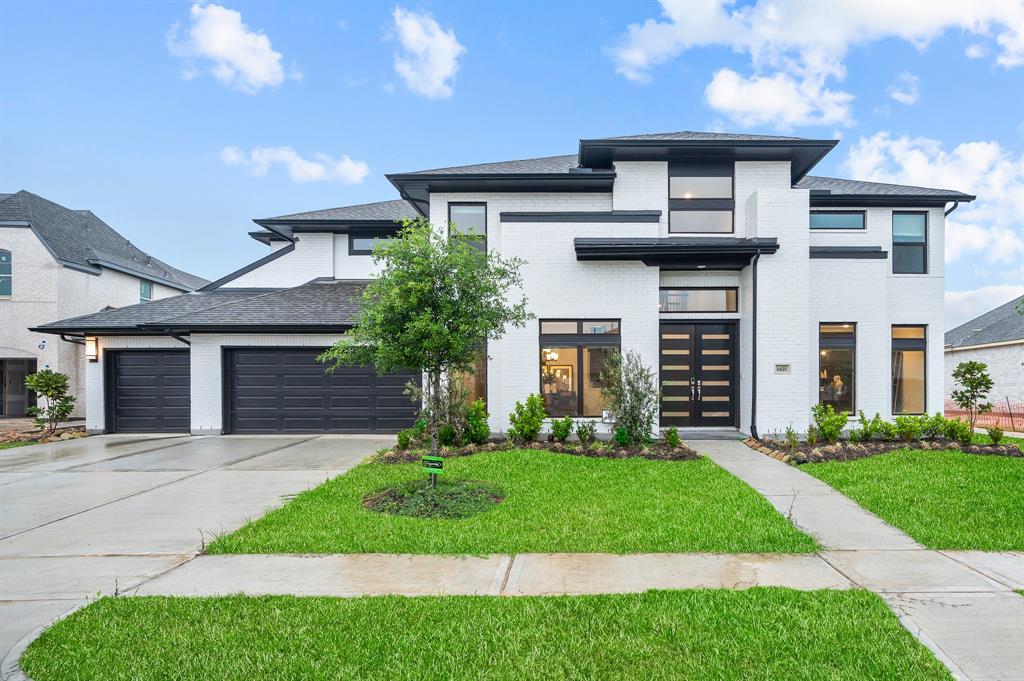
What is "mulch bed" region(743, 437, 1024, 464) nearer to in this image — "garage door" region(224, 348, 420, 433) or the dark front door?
the dark front door

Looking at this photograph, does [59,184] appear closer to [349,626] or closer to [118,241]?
[118,241]

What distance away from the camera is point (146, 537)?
5.55 metres

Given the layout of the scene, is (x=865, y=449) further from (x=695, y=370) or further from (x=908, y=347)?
(x=908, y=347)

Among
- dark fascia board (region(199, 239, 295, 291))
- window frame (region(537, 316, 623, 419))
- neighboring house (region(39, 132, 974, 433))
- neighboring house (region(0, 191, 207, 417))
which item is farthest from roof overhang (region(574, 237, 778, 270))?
neighboring house (region(0, 191, 207, 417))

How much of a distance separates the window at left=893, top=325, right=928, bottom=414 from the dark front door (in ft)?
13.7

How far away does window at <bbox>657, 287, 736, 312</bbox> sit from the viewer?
40.4 feet

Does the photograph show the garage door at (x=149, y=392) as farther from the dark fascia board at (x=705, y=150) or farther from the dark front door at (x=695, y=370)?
the dark front door at (x=695, y=370)

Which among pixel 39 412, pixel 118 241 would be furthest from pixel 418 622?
pixel 118 241

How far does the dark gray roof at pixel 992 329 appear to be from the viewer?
71.3ft

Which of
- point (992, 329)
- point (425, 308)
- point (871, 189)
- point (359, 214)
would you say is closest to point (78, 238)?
point (359, 214)

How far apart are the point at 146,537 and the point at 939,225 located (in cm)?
1762

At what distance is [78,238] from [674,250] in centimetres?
2219

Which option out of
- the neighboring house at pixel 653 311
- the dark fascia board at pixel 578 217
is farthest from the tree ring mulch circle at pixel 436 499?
the dark fascia board at pixel 578 217

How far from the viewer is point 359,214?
16188 millimetres
